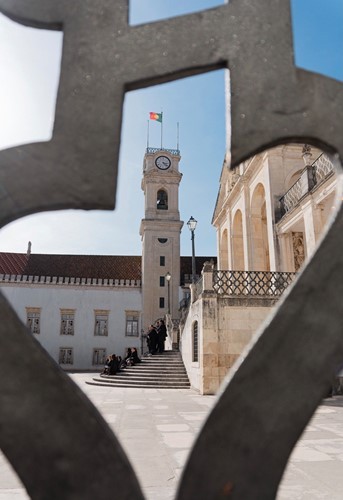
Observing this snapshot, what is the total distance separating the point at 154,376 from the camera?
15727 mm

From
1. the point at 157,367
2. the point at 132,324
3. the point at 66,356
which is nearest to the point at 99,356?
the point at 66,356

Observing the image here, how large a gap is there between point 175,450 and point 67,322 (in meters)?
31.8

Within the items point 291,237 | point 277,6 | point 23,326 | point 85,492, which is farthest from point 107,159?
point 291,237

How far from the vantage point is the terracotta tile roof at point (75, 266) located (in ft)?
130

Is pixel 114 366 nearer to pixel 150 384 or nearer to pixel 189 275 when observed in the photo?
pixel 150 384

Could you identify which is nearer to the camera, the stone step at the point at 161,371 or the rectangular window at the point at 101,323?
the stone step at the point at 161,371

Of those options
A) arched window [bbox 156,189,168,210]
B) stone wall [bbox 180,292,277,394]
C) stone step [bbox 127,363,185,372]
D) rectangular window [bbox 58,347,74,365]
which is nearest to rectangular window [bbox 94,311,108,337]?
rectangular window [bbox 58,347,74,365]

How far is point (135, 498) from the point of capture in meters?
1.37

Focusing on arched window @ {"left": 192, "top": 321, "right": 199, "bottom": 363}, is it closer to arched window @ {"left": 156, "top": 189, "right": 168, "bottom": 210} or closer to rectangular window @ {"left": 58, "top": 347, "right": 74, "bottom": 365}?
rectangular window @ {"left": 58, "top": 347, "right": 74, "bottom": 365}

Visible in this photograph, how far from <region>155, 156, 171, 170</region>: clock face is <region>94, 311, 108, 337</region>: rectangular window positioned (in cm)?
1688

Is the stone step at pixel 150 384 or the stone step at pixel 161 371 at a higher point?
the stone step at pixel 161 371

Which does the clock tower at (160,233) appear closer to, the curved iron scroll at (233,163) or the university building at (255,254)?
the university building at (255,254)

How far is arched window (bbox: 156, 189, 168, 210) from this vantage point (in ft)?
135

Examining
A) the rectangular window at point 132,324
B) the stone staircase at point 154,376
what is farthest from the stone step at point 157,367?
the rectangular window at point 132,324
